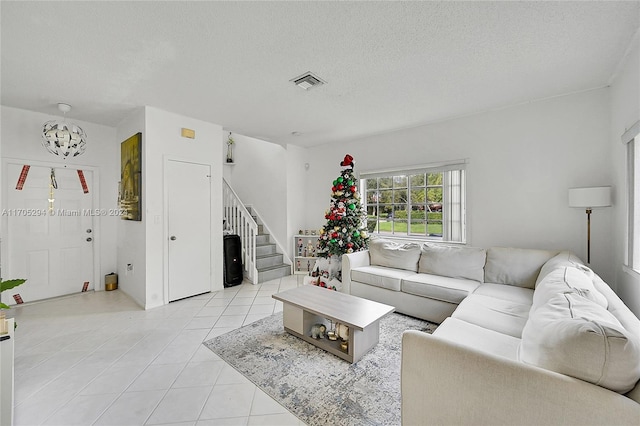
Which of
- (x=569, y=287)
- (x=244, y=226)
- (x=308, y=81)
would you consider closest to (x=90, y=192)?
(x=244, y=226)

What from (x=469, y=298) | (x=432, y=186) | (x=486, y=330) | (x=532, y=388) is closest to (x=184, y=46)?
(x=532, y=388)

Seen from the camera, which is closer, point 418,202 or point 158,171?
point 158,171

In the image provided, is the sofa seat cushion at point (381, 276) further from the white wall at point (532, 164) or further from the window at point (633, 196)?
the window at point (633, 196)

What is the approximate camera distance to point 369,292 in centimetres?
341

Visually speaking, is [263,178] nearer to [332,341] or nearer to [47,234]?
[47,234]

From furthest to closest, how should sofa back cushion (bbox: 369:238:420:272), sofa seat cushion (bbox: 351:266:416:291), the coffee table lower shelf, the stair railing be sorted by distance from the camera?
the stair railing, sofa back cushion (bbox: 369:238:420:272), sofa seat cushion (bbox: 351:266:416:291), the coffee table lower shelf

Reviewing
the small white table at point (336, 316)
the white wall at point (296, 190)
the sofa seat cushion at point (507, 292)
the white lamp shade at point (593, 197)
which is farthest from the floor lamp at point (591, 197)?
the white wall at point (296, 190)

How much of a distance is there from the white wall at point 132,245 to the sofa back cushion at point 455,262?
3.68 m

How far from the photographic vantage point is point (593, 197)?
2.60 m

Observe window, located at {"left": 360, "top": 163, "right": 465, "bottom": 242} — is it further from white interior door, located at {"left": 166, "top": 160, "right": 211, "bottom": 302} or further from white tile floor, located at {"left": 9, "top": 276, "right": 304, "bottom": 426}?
white interior door, located at {"left": 166, "top": 160, "right": 211, "bottom": 302}

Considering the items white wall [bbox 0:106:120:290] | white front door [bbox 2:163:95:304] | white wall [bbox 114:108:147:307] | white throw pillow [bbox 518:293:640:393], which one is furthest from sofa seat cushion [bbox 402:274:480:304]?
white front door [bbox 2:163:95:304]

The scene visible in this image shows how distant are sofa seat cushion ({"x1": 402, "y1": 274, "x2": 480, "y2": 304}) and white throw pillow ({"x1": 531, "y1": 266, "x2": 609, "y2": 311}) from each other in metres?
0.88

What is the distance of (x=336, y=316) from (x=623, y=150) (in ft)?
10.00

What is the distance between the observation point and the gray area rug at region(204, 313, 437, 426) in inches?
65.3
